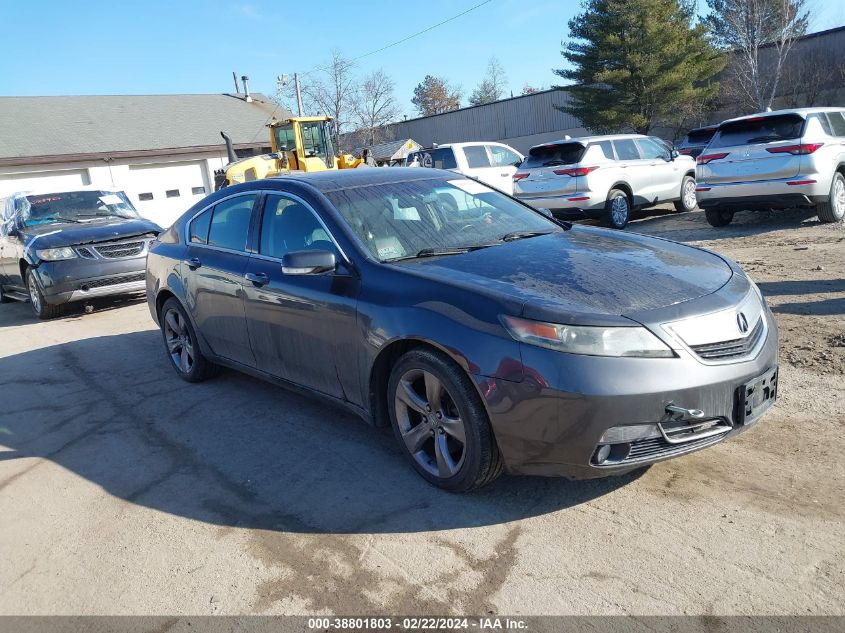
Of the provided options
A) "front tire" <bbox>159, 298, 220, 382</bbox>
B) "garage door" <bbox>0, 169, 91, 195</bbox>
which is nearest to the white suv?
"front tire" <bbox>159, 298, 220, 382</bbox>

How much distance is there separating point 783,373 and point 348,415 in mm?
3013

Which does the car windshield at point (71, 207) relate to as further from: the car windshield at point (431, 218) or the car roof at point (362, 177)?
the car windshield at point (431, 218)

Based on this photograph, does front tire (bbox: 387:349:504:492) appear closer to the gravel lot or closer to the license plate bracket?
the gravel lot

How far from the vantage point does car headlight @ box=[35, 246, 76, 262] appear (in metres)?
9.70

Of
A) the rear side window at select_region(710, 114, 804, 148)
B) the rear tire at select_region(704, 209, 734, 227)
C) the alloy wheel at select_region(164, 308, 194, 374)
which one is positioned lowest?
the rear tire at select_region(704, 209, 734, 227)

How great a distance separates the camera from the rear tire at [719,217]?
11836 mm

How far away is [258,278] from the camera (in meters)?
4.66

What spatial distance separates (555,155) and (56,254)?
850 centimetres

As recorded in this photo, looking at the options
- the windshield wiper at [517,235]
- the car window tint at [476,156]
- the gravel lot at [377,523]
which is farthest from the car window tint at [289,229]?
the car window tint at [476,156]

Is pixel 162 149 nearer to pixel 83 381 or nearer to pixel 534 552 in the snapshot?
pixel 83 381

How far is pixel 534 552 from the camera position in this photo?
10.1 ft

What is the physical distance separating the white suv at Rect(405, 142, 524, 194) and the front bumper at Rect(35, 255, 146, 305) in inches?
306

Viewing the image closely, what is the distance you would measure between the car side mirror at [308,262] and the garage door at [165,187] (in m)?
26.6

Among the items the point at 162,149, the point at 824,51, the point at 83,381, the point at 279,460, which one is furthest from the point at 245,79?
the point at 279,460
